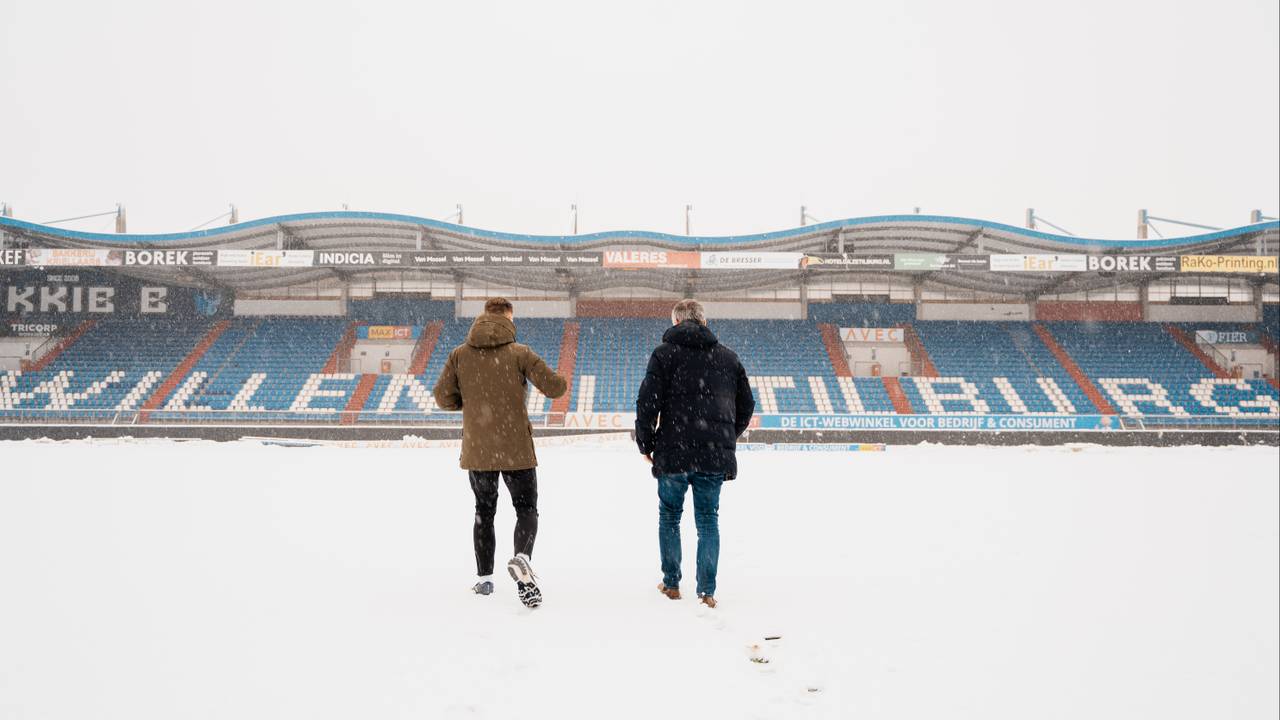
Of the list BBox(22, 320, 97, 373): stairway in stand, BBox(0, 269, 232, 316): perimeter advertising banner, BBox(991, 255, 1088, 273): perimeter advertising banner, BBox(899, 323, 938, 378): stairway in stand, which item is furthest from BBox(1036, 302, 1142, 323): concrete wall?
BBox(22, 320, 97, 373): stairway in stand

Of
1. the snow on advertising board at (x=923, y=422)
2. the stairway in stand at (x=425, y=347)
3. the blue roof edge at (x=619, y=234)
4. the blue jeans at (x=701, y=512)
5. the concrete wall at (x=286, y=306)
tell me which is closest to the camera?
the blue jeans at (x=701, y=512)

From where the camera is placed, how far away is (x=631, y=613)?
142 inches

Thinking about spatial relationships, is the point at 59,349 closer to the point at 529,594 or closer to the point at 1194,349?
the point at 529,594

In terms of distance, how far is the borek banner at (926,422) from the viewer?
18.0 meters

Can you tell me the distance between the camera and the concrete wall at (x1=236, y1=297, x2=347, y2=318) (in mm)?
24953

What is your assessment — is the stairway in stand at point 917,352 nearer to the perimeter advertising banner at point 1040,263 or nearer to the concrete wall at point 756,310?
the concrete wall at point 756,310

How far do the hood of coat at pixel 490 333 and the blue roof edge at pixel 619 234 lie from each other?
54.2 feet

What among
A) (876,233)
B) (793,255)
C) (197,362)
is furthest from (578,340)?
(197,362)

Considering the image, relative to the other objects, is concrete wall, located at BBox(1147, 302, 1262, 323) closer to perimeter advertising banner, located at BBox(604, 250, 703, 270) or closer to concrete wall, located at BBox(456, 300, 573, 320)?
perimeter advertising banner, located at BBox(604, 250, 703, 270)

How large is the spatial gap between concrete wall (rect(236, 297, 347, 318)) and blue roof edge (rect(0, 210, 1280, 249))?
486cm

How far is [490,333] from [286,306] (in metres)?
24.6

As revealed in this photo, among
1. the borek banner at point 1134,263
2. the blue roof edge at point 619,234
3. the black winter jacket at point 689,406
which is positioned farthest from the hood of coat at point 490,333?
the borek banner at point 1134,263

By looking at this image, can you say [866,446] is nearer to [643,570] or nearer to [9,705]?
[643,570]

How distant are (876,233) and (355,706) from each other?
21657 millimetres
